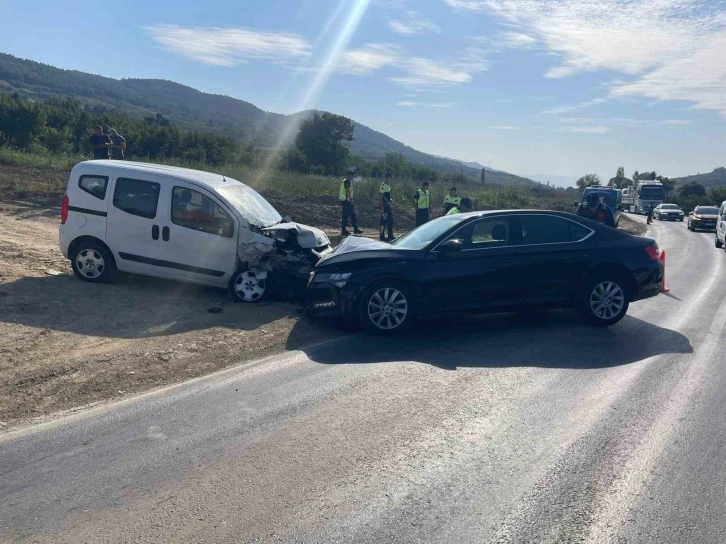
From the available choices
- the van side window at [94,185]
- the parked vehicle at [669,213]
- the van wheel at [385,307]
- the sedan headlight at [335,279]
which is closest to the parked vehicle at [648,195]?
the parked vehicle at [669,213]

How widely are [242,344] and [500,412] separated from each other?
3.49 metres

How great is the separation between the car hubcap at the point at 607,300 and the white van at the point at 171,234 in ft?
13.3

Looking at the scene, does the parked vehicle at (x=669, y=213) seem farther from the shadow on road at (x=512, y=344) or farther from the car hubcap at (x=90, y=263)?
the car hubcap at (x=90, y=263)

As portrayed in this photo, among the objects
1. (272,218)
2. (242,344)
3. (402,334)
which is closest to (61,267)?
(272,218)

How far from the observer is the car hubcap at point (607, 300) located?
30.6 feet

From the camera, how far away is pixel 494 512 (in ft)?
13.8

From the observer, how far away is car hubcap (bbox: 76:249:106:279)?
414 inches

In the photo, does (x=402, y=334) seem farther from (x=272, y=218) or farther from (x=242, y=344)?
(x=272, y=218)

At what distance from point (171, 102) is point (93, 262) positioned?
16896cm

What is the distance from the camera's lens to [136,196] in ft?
34.4

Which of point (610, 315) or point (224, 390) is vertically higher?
point (610, 315)

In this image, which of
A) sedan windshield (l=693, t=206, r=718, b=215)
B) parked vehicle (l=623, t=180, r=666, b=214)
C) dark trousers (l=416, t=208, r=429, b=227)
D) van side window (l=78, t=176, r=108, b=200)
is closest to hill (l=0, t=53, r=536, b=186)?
parked vehicle (l=623, t=180, r=666, b=214)

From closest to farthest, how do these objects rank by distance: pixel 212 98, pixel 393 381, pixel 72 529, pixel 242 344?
1. pixel 72 529
2. pixel 393 381
3. pixel 242 344
4. pixel 212 98

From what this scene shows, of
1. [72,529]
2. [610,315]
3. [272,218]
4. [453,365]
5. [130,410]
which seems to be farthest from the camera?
[272,218]
